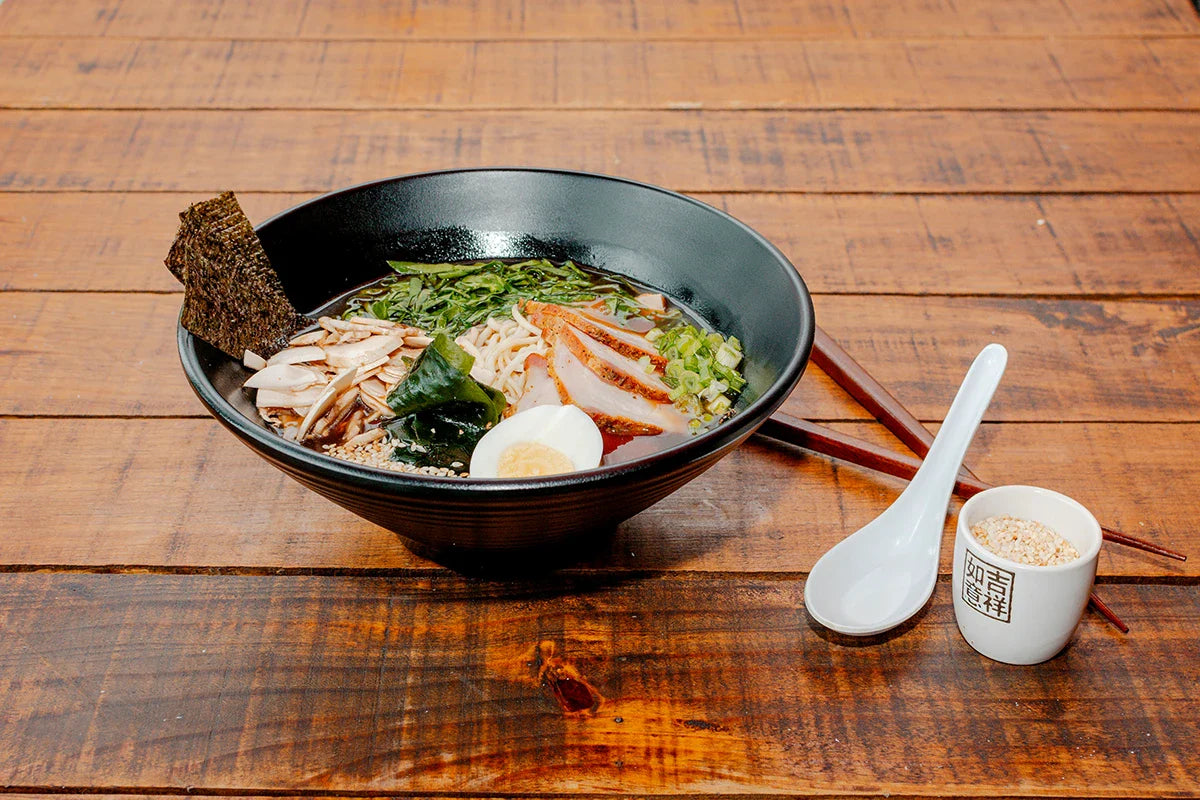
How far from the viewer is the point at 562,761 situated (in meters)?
1.07

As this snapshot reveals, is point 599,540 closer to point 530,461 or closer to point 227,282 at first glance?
point 530,461

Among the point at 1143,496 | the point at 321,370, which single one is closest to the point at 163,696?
the point at 321,370

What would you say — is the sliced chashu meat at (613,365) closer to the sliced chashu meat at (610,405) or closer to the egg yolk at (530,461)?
the sliced chashu meat at (610,405)

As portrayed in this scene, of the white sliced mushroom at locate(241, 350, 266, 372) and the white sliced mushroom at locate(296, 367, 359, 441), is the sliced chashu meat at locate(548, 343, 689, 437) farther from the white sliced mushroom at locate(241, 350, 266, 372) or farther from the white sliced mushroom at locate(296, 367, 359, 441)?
the white sliced mushroom at locate(241, 350, 266, 372)

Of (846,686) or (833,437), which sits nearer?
(846,686)

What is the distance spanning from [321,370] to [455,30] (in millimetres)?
1423

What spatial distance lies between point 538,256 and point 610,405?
0.36 m

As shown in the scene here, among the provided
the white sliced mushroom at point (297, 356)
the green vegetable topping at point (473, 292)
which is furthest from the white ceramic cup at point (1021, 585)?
the white sliced mushroom at point (297, 356)

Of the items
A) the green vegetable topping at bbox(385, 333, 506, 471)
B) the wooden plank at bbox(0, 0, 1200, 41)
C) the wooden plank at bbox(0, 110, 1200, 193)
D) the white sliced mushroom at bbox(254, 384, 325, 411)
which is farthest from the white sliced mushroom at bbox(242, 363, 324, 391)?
the wooden plank at bbox(0, 0, 1200, 41)

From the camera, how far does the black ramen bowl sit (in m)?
1.02

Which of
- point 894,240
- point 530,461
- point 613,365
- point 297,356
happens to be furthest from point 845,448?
point 297,356

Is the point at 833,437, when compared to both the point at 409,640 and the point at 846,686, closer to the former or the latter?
the point at 846,686

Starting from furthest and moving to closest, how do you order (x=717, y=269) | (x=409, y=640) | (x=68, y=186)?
(x=68, y=186), (x=717, y=269), (x=409, y=640)

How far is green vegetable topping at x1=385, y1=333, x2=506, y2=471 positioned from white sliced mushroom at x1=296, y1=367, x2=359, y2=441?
68mm
